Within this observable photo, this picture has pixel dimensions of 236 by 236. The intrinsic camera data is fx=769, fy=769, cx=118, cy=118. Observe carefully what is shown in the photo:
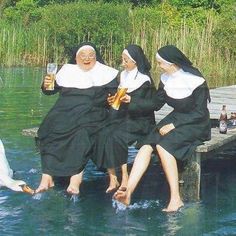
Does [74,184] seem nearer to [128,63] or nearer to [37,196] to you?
[37,196]

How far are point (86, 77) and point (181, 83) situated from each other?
106cm

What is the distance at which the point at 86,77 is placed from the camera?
780 centimetres

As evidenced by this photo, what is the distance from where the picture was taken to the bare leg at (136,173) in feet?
22.8

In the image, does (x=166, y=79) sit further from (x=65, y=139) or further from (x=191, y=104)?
(x=65, y=139)

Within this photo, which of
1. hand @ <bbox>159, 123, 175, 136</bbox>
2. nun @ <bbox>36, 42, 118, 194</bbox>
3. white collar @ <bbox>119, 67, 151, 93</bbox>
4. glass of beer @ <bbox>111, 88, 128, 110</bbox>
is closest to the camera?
hand @ <bbox>159, 123, 175, 136</bbox>

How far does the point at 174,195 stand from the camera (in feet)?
23.0

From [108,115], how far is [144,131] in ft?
1.35

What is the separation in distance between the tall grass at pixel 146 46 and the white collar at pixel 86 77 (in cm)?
1079

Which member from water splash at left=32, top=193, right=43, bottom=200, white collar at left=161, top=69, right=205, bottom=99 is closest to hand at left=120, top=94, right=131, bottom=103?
white collar at left=161, top=69, right=205, bottom=99

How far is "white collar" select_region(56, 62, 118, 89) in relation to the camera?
25.6ft

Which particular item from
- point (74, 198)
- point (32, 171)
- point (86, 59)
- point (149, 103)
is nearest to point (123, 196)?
point (74, 198)

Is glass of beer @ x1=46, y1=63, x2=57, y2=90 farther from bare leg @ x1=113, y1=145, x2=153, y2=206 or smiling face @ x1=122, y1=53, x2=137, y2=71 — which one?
bare leg @ x1=113, y1=145, x2=153, y2=206

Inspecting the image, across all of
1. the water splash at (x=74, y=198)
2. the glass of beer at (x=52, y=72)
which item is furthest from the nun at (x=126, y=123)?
the glass of beer at (x=52, y=72)

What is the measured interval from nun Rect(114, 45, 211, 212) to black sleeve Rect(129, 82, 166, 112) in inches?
0.5
